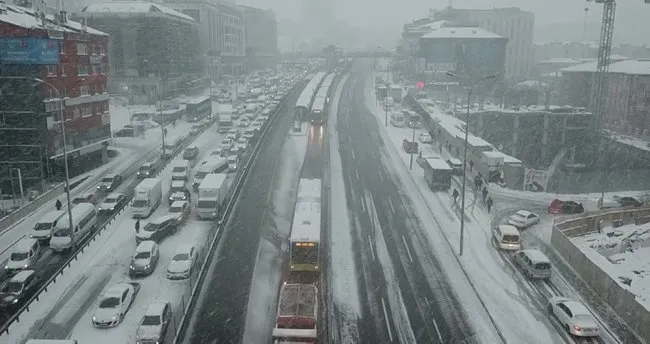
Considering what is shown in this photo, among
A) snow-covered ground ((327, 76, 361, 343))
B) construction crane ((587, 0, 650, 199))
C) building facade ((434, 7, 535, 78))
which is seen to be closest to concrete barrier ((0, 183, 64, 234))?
snow-covered ground ((327, 76, 361, 343))

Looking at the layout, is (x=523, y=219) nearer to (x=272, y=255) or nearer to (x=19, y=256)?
(x=272, y=255)

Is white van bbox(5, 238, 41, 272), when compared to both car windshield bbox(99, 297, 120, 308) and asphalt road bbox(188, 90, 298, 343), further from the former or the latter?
asphalt road bbox(188, 90, 298, 343)

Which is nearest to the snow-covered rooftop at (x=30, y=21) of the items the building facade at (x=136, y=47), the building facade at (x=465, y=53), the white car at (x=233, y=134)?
the white car at (x=233, y=134)

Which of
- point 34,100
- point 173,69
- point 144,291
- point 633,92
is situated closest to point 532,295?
point 144,291

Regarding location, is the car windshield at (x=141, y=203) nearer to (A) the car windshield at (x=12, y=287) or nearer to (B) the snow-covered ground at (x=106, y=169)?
(B) the snow-covered ground at (x=106, y=169)

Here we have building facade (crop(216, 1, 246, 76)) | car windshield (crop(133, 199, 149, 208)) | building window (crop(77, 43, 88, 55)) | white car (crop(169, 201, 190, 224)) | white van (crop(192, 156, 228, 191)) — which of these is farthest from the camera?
building facade (crop(216, 1, 246, 76))

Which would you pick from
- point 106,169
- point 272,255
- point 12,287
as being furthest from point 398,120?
point 12,287
